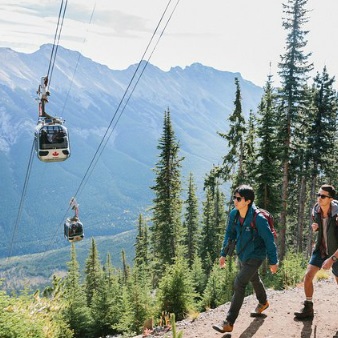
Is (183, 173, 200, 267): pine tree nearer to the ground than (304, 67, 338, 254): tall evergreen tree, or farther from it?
nearer to the ground

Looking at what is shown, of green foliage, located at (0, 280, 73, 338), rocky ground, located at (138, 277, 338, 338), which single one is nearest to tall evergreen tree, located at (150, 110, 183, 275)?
rocky ground, located at (138, 277, 338, 338)

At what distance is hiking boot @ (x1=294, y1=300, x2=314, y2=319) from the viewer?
8.10 m

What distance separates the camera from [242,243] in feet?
24.2

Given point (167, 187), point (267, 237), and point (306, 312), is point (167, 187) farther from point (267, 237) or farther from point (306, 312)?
point (267, 237)

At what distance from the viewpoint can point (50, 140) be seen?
17422mm

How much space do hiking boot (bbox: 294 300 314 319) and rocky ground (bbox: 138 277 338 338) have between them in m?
0.10

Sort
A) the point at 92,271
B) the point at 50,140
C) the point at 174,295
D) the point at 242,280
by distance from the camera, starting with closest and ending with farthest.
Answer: the point at 242,280 → the point at 174,295 → the point at 50,140 → the point at 92,271

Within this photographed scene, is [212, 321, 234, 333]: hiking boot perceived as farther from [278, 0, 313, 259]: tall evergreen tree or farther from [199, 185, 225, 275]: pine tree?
[199, 185, 225, 275]: pine tree

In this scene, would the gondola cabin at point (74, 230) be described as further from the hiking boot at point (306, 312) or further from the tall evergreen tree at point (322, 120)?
the tall evergreen tree at point (322, 120)

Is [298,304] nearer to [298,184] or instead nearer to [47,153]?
[47,153]

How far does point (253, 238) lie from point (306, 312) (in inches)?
87.0

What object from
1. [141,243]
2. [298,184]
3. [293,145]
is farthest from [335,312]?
[141,243]

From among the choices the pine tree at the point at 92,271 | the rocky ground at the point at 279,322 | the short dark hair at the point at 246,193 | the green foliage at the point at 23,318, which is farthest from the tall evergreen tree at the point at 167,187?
the short dark hair at the point at 246,193

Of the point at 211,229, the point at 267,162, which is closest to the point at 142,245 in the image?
the point at 211,229
